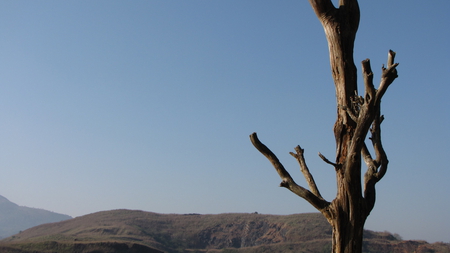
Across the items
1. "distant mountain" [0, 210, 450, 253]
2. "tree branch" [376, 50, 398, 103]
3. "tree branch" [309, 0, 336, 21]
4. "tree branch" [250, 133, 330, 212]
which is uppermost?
"tree branch" [309, 0, 336, 21]

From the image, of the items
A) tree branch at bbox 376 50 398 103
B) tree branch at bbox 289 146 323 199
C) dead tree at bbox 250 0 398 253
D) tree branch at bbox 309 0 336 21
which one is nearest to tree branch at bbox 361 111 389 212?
dead tree at bbox 250 0 398 253

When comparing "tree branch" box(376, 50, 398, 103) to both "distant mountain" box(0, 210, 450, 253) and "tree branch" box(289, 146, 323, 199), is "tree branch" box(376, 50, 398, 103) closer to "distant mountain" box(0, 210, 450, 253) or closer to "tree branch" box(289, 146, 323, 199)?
"tree branch" box(289, 146, 323, 199)

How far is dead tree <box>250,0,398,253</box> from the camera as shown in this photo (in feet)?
13.0

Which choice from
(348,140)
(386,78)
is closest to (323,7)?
(386,78)

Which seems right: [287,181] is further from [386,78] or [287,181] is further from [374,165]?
[386,78]

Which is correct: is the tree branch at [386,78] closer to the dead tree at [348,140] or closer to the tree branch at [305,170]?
the dead tree at [348,140]

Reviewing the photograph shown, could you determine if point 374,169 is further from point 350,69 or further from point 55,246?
point 55,246

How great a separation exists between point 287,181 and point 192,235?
69835mm

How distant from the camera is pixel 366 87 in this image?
13.3ft

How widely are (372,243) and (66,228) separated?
54502 mm

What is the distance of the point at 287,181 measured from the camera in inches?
169

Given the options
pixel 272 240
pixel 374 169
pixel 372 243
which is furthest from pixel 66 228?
pixel 374 169

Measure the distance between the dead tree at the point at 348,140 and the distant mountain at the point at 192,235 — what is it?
45.1 m

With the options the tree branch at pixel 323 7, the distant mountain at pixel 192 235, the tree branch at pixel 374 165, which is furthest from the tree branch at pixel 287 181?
the distant mountain at pixel 192 235
